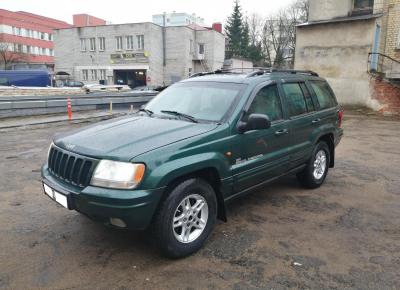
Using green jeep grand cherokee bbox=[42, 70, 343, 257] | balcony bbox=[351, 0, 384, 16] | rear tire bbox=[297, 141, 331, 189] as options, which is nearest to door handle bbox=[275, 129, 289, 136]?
green jeep grand cherokee bbox=[42, 70, 343, 257]

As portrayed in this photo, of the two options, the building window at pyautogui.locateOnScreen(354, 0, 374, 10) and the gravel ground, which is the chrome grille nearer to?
the gravel ground

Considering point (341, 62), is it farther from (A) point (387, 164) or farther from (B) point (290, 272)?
(B) point (290, 272)

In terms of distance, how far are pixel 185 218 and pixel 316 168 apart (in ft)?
9.68

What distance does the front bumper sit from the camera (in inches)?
116

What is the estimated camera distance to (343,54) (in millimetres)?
16844

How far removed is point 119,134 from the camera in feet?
11.6

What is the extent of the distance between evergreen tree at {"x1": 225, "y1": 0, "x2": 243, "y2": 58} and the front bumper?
58.4m

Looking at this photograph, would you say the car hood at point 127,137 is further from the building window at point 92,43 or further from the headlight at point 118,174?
the building window at point 92,43

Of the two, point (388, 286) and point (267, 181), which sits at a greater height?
point (267, 181)

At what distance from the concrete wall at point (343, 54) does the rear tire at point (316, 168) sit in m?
12.1

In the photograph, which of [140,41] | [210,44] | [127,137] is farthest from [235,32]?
[127,137]

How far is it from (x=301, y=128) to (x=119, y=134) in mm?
2601

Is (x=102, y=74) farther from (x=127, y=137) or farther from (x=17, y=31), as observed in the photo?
(x=127, y=137)

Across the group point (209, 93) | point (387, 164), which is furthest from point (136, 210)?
point (387, 164)
